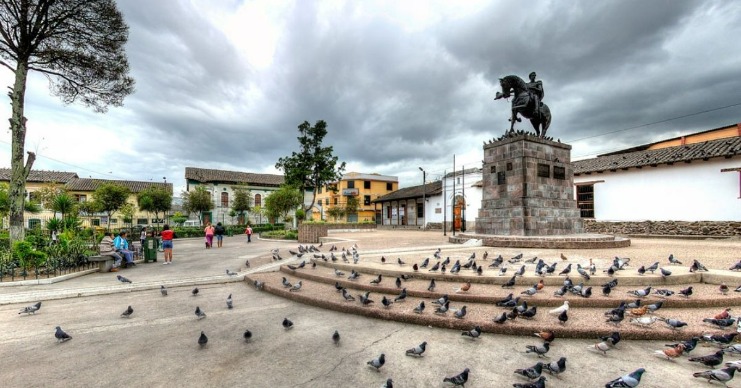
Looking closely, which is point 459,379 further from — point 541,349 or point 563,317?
point 563,317

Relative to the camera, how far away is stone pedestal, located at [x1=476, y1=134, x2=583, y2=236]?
12.8 metres

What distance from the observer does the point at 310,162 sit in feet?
114

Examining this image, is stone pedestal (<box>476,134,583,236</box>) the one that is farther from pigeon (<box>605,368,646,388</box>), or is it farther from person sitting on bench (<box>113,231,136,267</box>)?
person sitting on bench (<box>113,231,136,267</box>)

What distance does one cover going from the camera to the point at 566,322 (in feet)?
14.5

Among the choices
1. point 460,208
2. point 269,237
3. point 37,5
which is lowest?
point 269,237

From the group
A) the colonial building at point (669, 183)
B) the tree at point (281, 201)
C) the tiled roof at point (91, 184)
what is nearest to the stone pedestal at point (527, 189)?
the colonial building at point (669, 183)

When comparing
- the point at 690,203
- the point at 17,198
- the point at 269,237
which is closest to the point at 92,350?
the point at 17,198

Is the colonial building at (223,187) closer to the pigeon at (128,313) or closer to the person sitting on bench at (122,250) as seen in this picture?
the person sitting on bench at (122,250)

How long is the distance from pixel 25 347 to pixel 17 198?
10276 millimetres

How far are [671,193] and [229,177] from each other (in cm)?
5007

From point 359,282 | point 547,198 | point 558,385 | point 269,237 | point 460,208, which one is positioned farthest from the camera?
point 460,208

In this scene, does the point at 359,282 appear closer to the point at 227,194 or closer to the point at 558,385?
the point at 558,385

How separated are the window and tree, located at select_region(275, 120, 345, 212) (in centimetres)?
2349

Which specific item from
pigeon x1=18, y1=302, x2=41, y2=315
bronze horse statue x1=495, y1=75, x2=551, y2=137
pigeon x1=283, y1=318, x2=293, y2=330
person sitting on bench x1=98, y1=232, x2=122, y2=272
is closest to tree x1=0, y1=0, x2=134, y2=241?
person sitting on bench x1=98, y1=232, x2=122, y2=272
